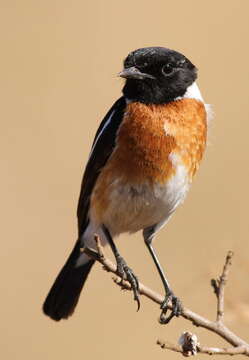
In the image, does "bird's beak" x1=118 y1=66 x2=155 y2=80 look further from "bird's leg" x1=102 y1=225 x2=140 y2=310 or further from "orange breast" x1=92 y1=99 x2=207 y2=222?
"bird's leg" x1=102 y1=225 x2=140 y2=310

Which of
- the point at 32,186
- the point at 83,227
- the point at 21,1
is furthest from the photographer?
the point at 21,1

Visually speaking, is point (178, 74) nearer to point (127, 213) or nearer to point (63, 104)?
point (127, 213)

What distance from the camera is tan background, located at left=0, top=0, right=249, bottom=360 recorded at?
809cm

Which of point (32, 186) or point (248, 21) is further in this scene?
point (248, 21)

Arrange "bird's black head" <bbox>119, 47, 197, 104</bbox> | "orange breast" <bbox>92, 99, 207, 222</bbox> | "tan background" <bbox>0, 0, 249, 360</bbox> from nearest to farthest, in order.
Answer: "orange breast" <bbox>92, 99, 207, 222</bbox> → "bird's black head" <bbox>119, 47, 197, 104</bbox> → "tan background" <bbox>0, 0, 249, 360</bbox>

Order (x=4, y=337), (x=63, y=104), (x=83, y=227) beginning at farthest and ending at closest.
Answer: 1. (x=63, y=104)
2. (x=4, y=337)
3. (x=83, y=227)

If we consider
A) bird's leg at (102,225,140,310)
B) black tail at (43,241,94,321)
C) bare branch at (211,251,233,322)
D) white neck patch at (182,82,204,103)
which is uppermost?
white neck patch at (182,82,204,103)

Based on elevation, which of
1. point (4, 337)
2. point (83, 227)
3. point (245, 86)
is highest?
point (245, 86)

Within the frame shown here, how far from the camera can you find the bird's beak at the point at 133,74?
5493 millimetres

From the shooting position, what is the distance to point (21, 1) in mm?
11734

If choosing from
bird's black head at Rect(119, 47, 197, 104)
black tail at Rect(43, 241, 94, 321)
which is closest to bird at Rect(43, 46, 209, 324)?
bird's black head at Rect(119, 47, 197, 104)

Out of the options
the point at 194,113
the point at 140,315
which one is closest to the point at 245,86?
the point at 140,315

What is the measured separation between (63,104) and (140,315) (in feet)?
9.98

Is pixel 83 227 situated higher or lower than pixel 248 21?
lower
